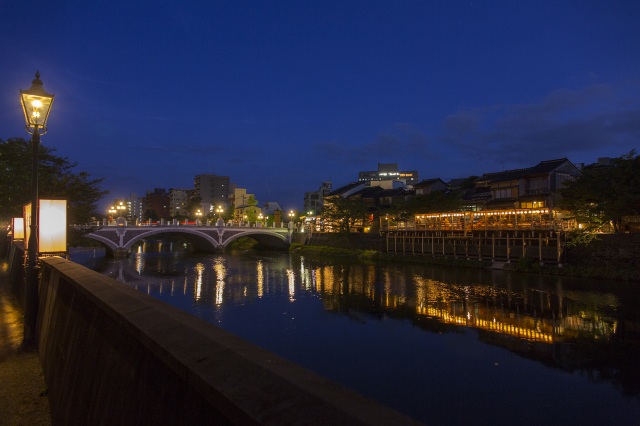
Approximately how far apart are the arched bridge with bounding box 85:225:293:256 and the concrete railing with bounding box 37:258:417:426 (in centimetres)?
3775

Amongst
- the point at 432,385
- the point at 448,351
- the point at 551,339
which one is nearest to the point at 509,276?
the point at 551,339

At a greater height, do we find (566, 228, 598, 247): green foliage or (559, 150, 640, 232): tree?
(559, 150, 640, 232): tree

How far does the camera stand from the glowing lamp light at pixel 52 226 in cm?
896

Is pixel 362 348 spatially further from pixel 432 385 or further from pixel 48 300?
pixel 48 300

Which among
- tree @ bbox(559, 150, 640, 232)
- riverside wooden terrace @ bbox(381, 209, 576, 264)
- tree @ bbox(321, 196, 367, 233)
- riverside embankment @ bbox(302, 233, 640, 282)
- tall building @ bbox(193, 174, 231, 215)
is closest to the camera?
riverside embankment @ bbox(302, 233, 640, 282)

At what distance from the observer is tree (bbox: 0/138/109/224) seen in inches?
782

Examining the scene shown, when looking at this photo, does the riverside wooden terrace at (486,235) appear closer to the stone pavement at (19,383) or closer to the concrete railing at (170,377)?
the stone pavement at (19,383)

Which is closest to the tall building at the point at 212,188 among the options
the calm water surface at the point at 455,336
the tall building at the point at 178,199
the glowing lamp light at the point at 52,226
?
the tall building at the point at 178,199

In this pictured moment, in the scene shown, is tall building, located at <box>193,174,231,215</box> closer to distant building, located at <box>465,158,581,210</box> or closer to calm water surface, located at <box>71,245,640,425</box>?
distant building, located at <box>465,158,581,210</box>

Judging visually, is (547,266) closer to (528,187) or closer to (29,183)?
(528,187)

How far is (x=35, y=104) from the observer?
26.1ft

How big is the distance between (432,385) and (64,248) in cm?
1019

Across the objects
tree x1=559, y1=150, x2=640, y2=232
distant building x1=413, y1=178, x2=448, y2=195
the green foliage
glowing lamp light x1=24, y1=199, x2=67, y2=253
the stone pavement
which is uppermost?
distant building x1=413, y1=178, x2=448, y2=195

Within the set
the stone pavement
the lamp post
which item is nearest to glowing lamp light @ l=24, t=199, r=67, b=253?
the lamp post
